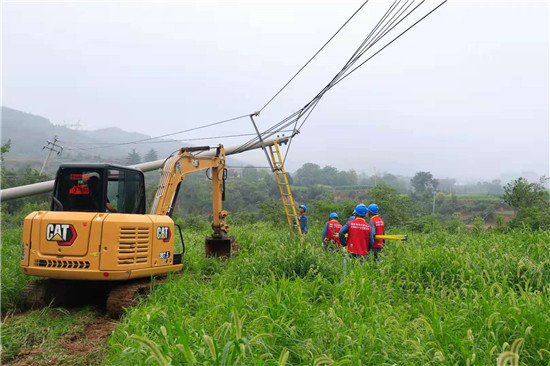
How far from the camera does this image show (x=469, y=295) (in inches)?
212

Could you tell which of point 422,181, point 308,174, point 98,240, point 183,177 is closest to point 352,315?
point 98,240

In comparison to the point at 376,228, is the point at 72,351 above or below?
below

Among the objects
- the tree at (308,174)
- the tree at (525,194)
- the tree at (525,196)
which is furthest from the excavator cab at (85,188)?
the tree at (308,174)

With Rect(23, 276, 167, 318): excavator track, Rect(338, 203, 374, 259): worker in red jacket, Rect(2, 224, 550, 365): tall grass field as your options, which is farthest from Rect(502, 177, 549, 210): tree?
Rect(23, 276, 167, 318): excavator track

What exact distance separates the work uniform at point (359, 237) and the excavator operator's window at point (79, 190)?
4450 millimetres

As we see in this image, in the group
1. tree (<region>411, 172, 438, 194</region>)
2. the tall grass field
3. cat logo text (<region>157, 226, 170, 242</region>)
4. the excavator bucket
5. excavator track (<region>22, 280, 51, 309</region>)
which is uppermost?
tree (<region>411, 172, 438, 194</region>)

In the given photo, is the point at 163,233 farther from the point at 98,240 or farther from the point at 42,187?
the point at 42,187

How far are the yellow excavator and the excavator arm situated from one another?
0.04 m

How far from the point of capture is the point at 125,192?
25.7ft

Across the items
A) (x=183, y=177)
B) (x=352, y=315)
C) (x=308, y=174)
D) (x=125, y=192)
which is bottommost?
(x=352, y=315)

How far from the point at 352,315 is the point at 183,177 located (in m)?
5.61

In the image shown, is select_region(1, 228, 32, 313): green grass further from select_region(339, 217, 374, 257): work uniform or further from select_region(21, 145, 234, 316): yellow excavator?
select_region(339, 217, 374, 257): work uniform

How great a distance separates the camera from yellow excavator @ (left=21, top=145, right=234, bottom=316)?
651cm

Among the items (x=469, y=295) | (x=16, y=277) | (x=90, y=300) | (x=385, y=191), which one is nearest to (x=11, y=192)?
(x=16, y=277)
